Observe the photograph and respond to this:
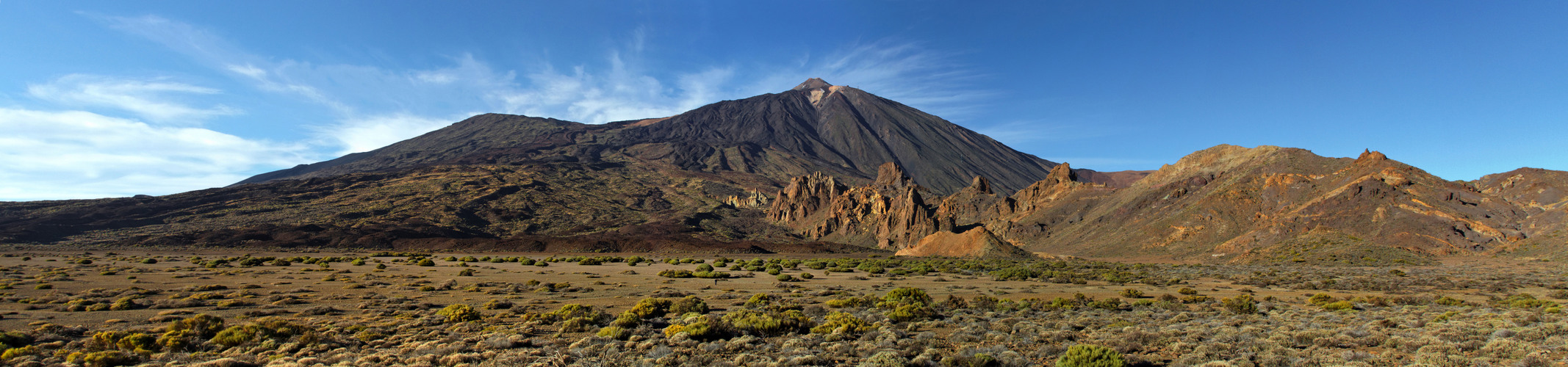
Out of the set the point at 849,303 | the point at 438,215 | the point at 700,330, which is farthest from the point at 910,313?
the point at 438,215

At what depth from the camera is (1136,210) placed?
8212 cm

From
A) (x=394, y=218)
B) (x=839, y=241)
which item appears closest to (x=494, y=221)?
(x=394, y=218)

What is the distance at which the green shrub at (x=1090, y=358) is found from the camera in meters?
9.99

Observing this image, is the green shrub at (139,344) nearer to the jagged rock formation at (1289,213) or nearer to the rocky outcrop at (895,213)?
the rocky outcrop at (895,213)

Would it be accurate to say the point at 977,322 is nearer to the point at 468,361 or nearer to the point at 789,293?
the point at 789,293

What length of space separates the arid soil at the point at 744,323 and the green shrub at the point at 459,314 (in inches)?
3.3

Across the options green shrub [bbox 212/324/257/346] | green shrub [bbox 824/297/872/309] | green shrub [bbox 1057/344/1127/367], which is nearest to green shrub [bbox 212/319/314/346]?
green shrub [bbox 212/324/257/346]

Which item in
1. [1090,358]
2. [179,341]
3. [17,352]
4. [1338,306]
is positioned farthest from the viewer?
[1338,306]

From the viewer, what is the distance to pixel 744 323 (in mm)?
14914

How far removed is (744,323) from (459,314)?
28.7 ft

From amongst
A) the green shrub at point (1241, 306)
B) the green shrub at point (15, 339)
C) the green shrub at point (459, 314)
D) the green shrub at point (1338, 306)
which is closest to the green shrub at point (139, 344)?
the green shrub at point (15, 339)

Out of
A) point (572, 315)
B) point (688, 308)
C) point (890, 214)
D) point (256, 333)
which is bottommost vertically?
point (688, 308)

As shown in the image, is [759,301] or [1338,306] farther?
[759,301]

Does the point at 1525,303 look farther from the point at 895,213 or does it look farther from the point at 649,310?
the point at 895,213
